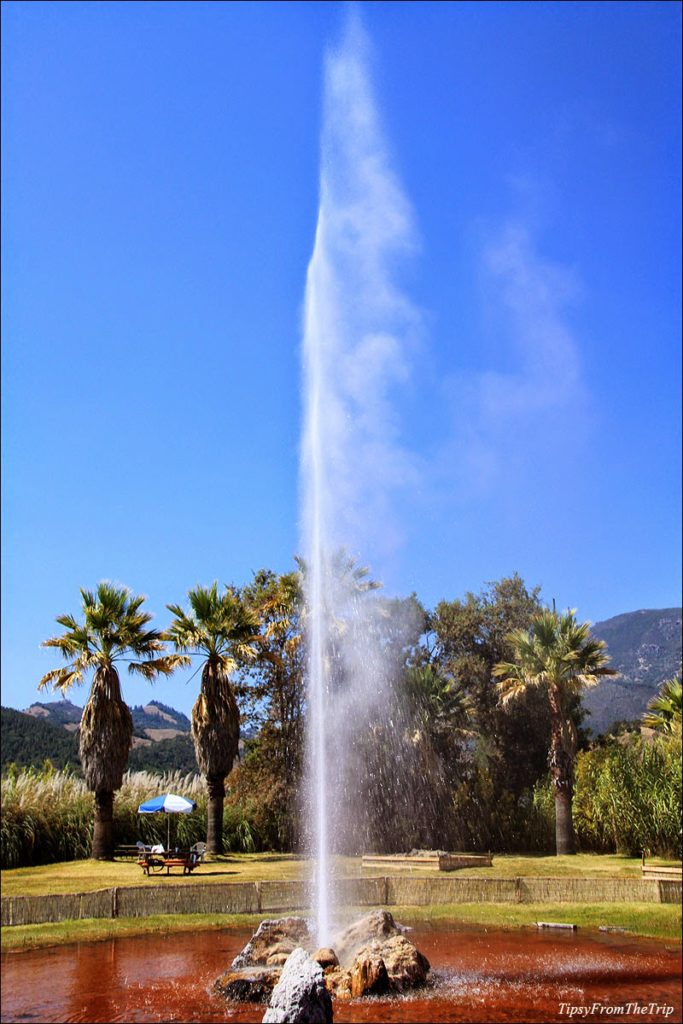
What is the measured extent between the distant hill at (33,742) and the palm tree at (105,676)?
32377 millimetres

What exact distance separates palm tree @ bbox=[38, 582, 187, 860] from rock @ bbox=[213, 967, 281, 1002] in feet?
61.0

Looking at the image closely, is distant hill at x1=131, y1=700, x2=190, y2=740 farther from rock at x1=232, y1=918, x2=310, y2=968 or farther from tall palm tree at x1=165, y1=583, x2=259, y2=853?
rock at x1=232, y1=918, x2=310, y2=968

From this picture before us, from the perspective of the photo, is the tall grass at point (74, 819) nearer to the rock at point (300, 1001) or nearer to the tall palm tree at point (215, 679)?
the tall palm tree at point (215, 679)

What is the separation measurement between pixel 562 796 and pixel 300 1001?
2829 cm

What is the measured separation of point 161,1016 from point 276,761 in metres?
25.0

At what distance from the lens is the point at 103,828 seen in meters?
26.4

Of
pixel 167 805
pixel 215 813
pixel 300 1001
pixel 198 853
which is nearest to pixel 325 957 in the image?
pixel 300 1001

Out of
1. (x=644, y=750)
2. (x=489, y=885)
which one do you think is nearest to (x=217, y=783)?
(x=489, y=885)

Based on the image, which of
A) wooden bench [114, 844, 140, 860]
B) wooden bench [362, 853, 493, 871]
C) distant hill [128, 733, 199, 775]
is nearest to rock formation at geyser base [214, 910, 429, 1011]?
wooden bench [362, 853, 493, 871]

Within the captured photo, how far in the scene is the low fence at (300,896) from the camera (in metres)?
15.8

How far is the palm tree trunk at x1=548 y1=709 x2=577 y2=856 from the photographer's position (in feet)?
99.4

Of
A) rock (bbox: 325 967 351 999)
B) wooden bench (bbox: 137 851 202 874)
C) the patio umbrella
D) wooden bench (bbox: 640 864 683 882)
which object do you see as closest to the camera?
rock (bbox: 325 967 351 999)

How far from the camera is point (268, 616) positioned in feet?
117

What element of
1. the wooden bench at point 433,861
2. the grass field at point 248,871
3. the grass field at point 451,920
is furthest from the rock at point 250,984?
the wooden bench at point 433,861
